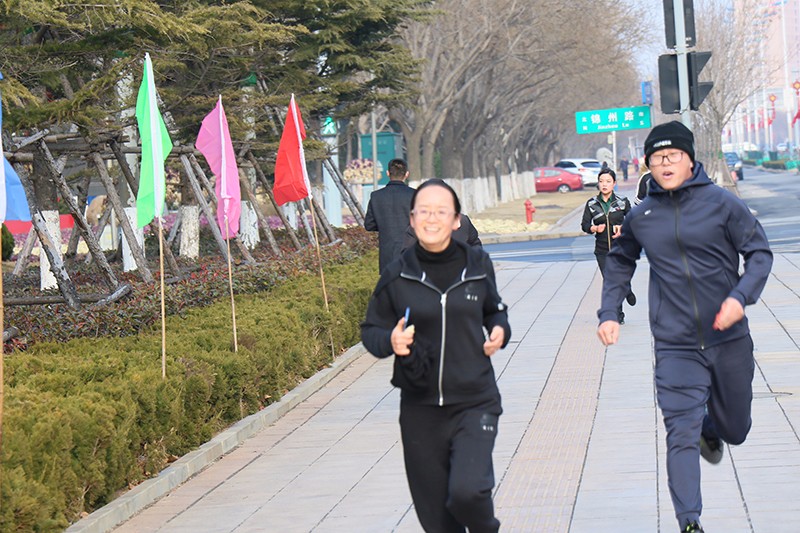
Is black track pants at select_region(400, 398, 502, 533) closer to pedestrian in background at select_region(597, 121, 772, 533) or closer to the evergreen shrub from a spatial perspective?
pedestrian in background at select_region(597, 121, 772, 533)

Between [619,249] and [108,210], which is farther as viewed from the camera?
[108,210]

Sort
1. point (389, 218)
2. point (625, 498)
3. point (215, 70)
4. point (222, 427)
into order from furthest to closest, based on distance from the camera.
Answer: point (215, 70), point (389, 218), point (222, 427), point (625, 498)

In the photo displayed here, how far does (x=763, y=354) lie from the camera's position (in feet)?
40.9

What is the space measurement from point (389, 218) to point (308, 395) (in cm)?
251

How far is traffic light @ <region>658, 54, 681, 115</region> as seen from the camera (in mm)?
14898

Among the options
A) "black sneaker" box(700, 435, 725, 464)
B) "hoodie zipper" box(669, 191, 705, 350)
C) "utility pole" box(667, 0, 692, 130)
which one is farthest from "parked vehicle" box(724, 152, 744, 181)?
"hoodie zipper" box(669, 191, 705, 350)

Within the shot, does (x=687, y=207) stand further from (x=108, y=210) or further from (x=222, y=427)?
(x=108, y=210)

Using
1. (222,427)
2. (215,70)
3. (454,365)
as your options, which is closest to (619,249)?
(454,365)

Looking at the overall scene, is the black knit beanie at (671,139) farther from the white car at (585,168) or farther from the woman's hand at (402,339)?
the white car at (585,168)

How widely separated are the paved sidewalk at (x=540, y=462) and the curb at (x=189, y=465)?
64 millimetres

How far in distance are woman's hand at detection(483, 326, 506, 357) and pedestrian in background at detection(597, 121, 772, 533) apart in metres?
0.90

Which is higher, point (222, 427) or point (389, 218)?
point (389, 218)

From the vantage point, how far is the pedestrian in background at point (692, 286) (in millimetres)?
6043

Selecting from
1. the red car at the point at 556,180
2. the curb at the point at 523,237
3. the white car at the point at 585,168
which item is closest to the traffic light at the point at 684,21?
the curb at the point at 523,237
